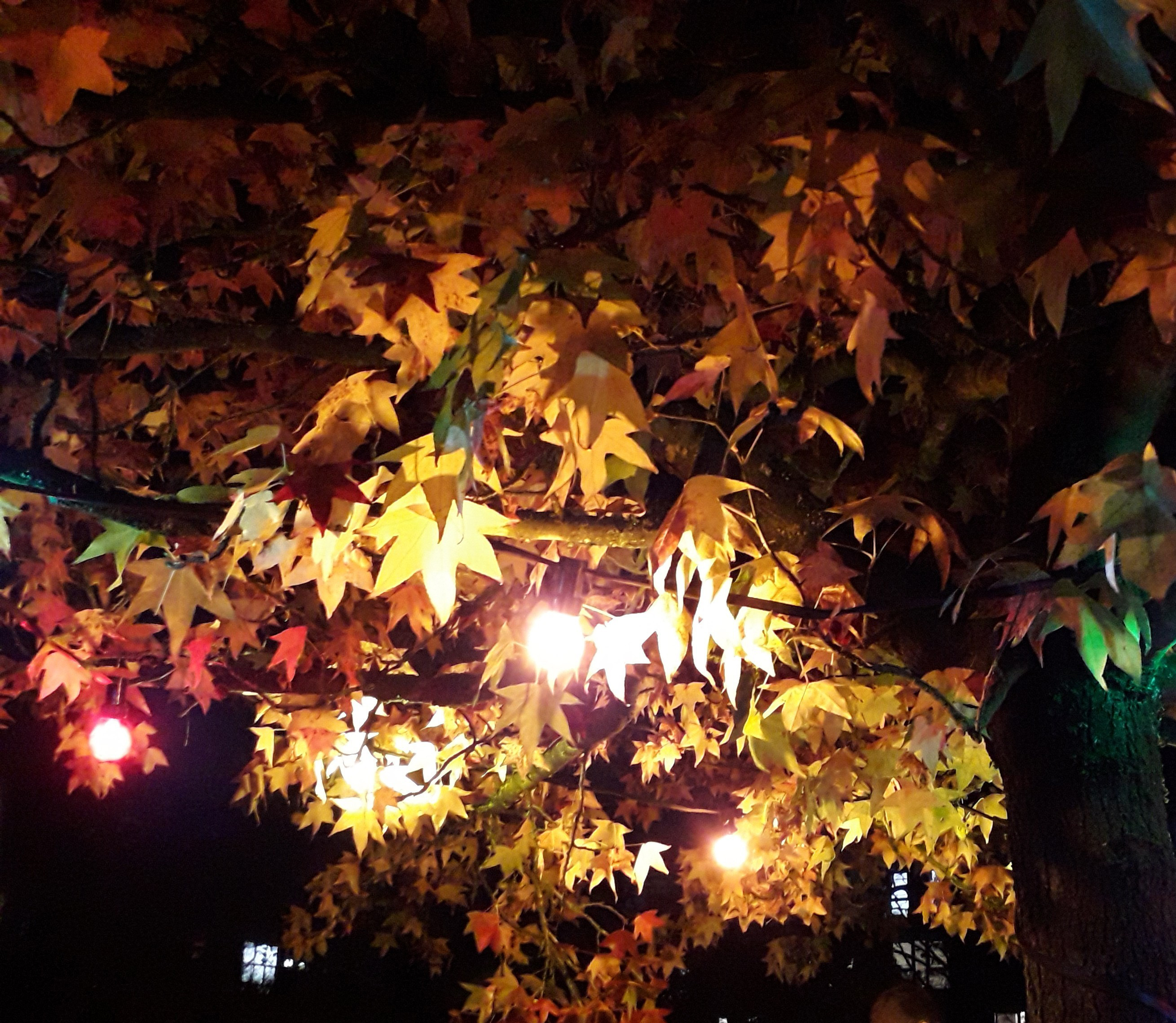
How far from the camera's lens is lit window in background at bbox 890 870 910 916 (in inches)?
364

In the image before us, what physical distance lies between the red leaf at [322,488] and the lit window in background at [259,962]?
1033 cm

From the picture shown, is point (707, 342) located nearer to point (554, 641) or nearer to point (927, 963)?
point (554, 641)

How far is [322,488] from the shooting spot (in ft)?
6.07

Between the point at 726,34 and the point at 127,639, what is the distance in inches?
158

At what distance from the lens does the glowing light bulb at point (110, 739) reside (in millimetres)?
4512

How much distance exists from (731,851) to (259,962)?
786 cm

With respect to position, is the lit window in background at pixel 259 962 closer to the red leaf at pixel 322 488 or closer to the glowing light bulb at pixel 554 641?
the glowing light bulb at pixel 554 641

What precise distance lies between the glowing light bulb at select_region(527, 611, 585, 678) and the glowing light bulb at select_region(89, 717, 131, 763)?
10.3 feet

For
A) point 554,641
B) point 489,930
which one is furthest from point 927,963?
point 554,641

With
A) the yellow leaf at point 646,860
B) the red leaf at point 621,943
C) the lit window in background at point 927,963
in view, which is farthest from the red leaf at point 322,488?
the lit window in background at point 927,963

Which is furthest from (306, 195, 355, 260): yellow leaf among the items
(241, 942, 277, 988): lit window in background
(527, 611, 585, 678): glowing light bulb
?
(241, 942, 277, 988): lit window in background

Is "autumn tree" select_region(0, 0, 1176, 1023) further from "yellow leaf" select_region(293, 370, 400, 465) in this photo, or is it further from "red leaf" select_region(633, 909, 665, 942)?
"red leaf" select_region(633, 909, 665, 942)

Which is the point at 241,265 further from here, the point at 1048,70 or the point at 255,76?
the point at 1048,70

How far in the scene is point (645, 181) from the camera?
2.35 meters
